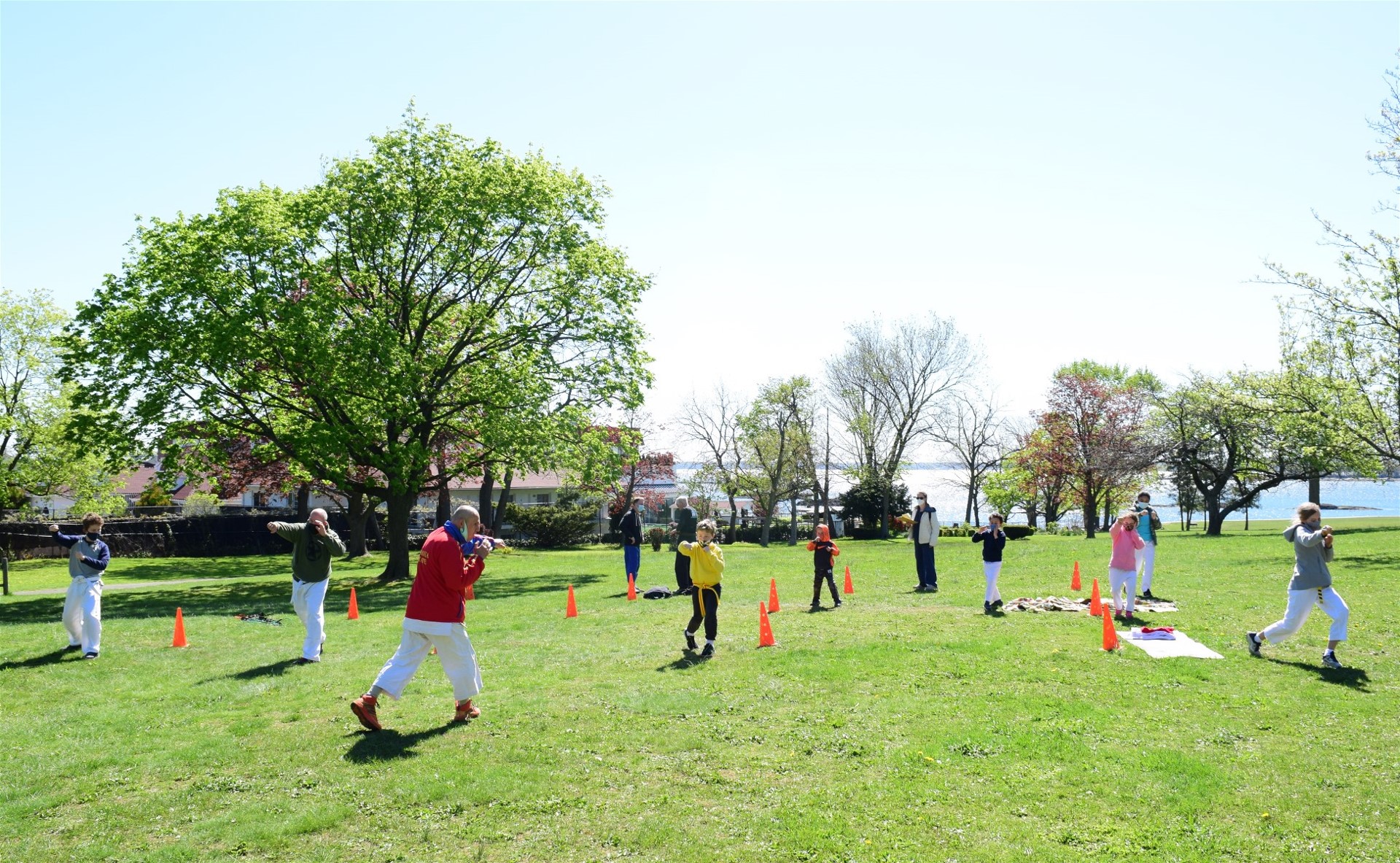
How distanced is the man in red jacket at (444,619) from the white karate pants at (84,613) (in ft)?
21.3

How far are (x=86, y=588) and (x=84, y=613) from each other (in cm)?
39

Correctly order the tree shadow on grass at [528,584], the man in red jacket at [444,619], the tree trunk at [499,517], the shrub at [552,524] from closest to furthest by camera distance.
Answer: the man in red jacket at [444,619] → the tree shadow on grass at [528,584] → the shrub at [552,524] → the tree trunk at [499,517]

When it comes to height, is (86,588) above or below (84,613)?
above

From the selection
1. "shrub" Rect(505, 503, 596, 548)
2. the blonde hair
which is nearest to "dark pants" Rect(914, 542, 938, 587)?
the blonde hair

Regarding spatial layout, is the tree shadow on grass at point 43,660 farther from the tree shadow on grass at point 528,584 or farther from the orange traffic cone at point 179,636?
the tree shadow on grass at point 528,584

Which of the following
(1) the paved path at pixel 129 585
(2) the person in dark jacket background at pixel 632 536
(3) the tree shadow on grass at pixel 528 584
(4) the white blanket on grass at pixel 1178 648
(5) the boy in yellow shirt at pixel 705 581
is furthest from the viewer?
(1) the paved path at pixel 129 585

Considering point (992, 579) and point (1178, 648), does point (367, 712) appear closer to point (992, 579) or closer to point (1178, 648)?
point (1178, 648)

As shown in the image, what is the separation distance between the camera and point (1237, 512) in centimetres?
11119

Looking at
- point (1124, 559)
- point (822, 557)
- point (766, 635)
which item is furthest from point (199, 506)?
point (1124, 559)

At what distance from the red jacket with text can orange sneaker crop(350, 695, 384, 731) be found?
2.77 ft

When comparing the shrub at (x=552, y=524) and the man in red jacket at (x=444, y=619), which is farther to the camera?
the shrub at (x=552, y=524)

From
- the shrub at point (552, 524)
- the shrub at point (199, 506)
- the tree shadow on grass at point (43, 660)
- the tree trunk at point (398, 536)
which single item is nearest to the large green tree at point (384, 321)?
the tree trunk at point (398, 536)

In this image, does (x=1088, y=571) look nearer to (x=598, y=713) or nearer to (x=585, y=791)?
(x=598, y=713)

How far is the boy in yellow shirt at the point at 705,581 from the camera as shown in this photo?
12477 mm
